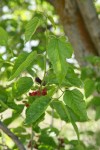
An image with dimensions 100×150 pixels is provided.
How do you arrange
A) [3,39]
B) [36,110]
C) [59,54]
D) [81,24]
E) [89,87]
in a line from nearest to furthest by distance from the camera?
1. [59,54]
2. [36,110]
3. [3,39]
4. [89,87]
5. [81,24]

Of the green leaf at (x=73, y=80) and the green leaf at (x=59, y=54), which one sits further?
the green leaf at (x=73, y=80)

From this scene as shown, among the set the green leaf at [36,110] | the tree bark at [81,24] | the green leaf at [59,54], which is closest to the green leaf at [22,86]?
the green leaf at [36,110]

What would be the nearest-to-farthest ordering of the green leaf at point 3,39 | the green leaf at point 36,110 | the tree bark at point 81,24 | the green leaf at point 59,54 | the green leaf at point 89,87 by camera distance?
the green leaf at point 59,54 → the green leaf at point 36,110 → the green leaf at point 3,39 → the green leaf at point 89,87 → the tree bark at point 81,24

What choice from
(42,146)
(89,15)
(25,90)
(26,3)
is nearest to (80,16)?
(89,15)

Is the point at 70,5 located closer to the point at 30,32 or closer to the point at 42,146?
the point at 42,146

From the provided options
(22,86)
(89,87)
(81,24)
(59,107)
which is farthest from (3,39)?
(81,24)

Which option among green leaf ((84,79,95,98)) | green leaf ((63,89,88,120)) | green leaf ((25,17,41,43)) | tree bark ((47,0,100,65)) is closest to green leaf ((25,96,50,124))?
green leaf ((63,89,88,120))

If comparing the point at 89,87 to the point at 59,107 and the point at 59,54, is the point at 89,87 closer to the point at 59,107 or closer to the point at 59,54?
the point at 59,107

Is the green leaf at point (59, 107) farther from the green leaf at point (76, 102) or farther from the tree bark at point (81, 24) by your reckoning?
the tree bark at point (81, 24)

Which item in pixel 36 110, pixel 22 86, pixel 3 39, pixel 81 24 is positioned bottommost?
pixel 36 110
